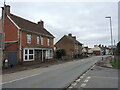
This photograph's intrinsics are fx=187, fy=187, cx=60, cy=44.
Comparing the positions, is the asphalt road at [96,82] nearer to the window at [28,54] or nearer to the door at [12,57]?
the door at [12,57]

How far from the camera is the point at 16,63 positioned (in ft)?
92.1

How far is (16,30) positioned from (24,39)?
1949 millimetres

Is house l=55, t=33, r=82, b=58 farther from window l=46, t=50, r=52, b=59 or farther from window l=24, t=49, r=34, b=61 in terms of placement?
window l=24, t=49, r=34, b=61

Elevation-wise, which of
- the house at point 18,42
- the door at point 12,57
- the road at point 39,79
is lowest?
the road at point 39,79

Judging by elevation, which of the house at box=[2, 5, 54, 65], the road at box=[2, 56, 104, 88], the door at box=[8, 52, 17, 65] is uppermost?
the house at box=[2, 5, 54, 65]

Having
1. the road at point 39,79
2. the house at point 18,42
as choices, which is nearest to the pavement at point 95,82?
the road at point 39,79

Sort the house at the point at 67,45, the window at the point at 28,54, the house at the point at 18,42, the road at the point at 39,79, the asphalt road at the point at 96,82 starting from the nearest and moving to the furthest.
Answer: the asphalt road at the point at 96,82 → the road at the point at 39,79 → the house at the point at 18,42 → the window at the point at 28,54 → the house at the point at 67,45

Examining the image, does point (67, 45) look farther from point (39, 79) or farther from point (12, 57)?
point (39, 79)

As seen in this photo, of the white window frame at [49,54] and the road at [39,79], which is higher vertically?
the white window frame at [49,54]

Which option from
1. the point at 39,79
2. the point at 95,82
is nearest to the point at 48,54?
the point at 39,79

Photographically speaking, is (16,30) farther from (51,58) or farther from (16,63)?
(51,58)

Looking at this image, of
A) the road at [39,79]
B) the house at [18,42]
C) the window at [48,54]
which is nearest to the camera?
the road at [39,79]

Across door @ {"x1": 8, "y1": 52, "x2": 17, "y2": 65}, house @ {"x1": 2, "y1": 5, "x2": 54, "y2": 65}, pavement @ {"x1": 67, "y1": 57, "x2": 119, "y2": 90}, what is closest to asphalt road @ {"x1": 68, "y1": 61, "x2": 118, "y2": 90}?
pavement @ {"x1": 67, "y1": 57, "x2": 119, "y2": 90}

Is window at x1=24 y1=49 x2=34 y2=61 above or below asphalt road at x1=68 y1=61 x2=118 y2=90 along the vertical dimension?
above
